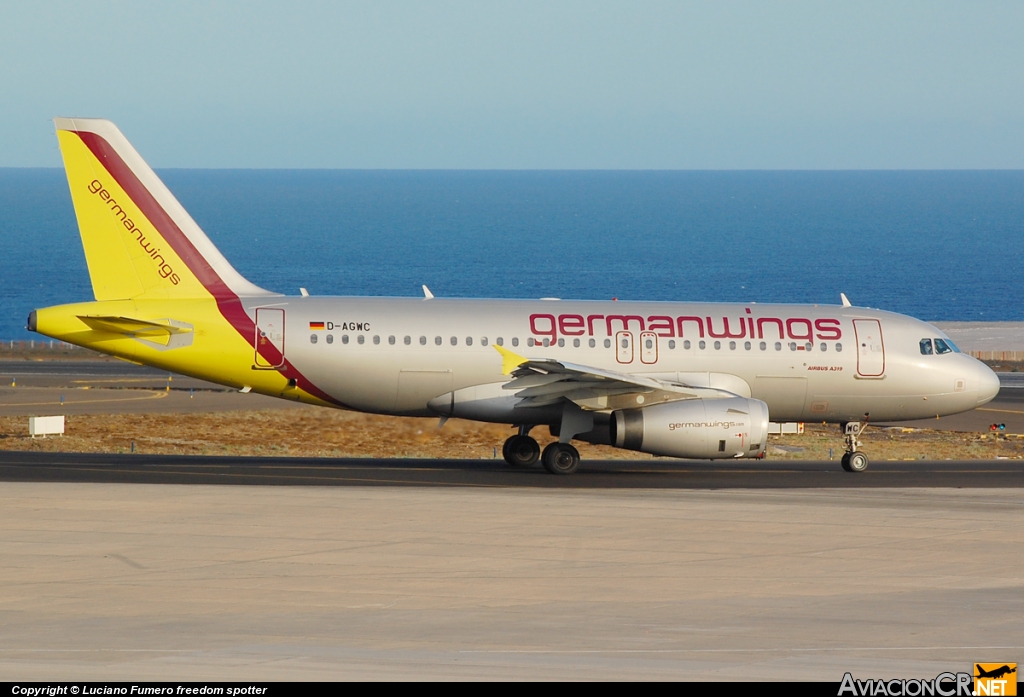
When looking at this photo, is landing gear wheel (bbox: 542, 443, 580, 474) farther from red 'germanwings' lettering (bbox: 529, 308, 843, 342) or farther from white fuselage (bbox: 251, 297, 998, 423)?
red 'germanwings' lettering (bbox: 529, 308, 843, 342)

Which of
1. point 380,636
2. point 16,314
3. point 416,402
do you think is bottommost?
point 380,636

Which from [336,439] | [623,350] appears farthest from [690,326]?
[336,439]

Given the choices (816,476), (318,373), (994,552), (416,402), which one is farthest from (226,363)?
(994,552)

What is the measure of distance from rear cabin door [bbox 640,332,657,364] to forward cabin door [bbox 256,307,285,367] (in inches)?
342

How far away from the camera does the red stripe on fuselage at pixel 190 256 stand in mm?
31031

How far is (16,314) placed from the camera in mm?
113250

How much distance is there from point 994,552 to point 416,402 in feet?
46.8

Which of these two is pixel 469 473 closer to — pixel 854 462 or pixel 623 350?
pixel 623 350

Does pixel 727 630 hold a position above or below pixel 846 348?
below

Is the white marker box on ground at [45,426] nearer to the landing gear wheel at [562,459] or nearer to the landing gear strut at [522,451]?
the landing gear strut at [522,451]

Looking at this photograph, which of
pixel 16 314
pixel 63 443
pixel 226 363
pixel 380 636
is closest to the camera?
pixel 380 636

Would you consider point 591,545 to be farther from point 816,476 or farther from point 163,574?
point 816,476

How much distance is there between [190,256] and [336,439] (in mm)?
10179

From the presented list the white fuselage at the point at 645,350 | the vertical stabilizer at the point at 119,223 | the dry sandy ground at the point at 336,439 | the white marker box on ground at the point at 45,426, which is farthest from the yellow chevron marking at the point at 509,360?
the white marker box on ground at the point at 45,426
